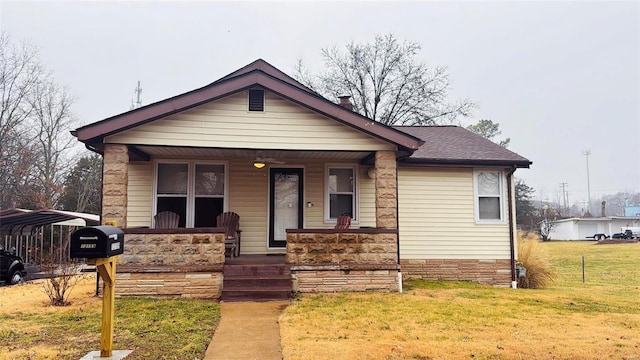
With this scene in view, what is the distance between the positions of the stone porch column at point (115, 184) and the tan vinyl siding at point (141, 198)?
1949 mm

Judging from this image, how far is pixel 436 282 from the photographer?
9711mm

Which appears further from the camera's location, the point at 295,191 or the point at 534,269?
the point at 534,269

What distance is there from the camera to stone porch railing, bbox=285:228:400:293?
7785 mm

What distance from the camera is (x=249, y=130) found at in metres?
7.84

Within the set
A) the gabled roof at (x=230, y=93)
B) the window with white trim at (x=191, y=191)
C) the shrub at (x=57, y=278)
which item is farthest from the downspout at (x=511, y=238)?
the shrub at (x=57, y=278)

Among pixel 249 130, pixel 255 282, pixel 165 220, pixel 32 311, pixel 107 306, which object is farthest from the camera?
pixel 165 220

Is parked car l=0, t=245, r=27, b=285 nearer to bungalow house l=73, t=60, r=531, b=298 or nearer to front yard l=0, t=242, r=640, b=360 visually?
front yard l=0, t=242, r=640, b=360

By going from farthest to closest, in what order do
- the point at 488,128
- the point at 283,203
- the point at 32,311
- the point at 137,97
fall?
the point at 137,97 → the point at 488,128 → the point at 283,203 → the point at 32,311

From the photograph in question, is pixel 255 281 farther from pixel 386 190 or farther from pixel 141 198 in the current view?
pixel 141 198

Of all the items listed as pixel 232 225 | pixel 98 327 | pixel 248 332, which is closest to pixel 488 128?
pixel 232 225

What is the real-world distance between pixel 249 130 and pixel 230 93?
2.44 ft

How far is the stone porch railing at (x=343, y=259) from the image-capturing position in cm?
779

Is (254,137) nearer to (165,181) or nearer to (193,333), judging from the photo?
(165,181)

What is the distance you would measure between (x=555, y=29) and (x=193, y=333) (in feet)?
74.6
